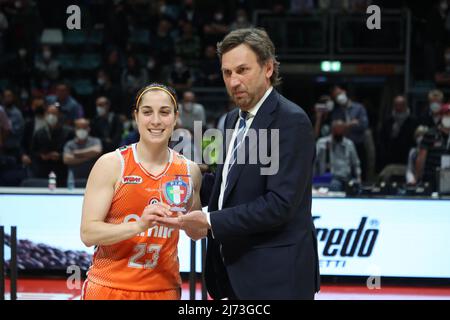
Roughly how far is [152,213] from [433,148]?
737cm

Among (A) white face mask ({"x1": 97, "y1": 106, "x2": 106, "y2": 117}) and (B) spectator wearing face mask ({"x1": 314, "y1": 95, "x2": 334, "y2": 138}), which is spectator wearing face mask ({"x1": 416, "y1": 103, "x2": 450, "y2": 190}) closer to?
(B) spectator wearing face mask ({"x1": 314, "y1": 95, "x2": 334, "y2": 138})

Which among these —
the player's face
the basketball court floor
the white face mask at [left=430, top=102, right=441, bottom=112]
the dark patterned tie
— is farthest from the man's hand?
the white face mask at [left=430, top=102, right=441, bottom=112]

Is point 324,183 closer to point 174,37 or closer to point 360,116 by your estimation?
point 360,116

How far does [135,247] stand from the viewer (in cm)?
397

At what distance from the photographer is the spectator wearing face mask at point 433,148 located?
33.7ft

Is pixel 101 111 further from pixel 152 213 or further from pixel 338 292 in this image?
pixel 152 213

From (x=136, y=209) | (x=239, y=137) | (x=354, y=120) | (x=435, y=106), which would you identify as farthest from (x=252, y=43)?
(x=354, y=120)

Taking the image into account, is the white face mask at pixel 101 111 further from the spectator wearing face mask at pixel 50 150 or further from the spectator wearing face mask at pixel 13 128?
the spectator wearing face mask at pixel 13 128

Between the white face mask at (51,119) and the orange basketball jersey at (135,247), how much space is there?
8.08m

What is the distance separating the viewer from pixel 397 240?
8891 millimetres

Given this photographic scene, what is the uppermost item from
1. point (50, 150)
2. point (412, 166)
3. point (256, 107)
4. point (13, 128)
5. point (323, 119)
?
point (256, 107)

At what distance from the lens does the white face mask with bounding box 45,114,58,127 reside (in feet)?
38.9
